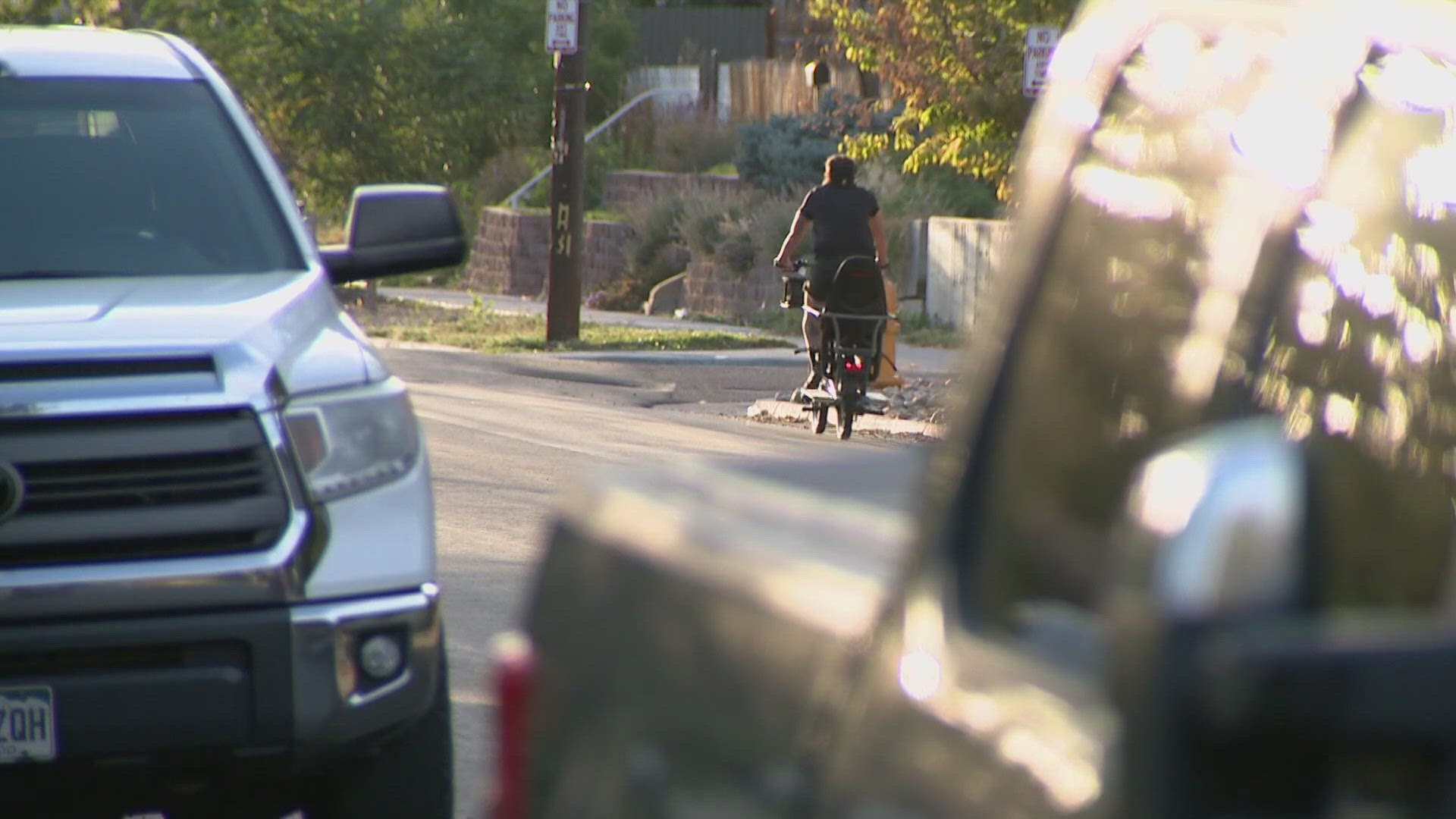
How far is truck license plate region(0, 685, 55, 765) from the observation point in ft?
13.8

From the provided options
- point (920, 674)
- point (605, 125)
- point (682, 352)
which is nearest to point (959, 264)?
point (682, 352)

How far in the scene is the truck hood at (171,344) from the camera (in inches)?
172

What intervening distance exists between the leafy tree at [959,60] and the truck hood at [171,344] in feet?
34.7

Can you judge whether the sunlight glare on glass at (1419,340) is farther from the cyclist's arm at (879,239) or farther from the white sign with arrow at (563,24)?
the white sign with arrow at (563,24)

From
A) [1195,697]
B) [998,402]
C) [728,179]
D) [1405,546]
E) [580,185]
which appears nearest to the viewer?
[1195,697]

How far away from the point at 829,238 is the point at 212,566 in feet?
38.9

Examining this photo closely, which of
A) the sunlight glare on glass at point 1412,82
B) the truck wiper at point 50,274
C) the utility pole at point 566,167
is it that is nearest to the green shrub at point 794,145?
the utility pole at point 566,167

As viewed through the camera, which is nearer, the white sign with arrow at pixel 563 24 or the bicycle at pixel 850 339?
the bicycle at pixel 850 339

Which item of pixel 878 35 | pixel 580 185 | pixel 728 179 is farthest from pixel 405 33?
pixel 878 35

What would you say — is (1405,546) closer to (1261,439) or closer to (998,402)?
(998,402)

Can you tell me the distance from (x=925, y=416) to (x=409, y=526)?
11.9m

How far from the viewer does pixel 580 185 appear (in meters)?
23.2

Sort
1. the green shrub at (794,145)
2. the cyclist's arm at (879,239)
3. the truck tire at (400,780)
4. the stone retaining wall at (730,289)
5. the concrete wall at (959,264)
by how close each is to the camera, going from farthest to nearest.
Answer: the green shrub at (794,145)
the stone retaining wall at (730,289)
the concrete wall at (959,264)
the cyclist's arm at (879,239)
the truck tire at (400,780)

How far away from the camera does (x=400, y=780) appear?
4.68 metres
